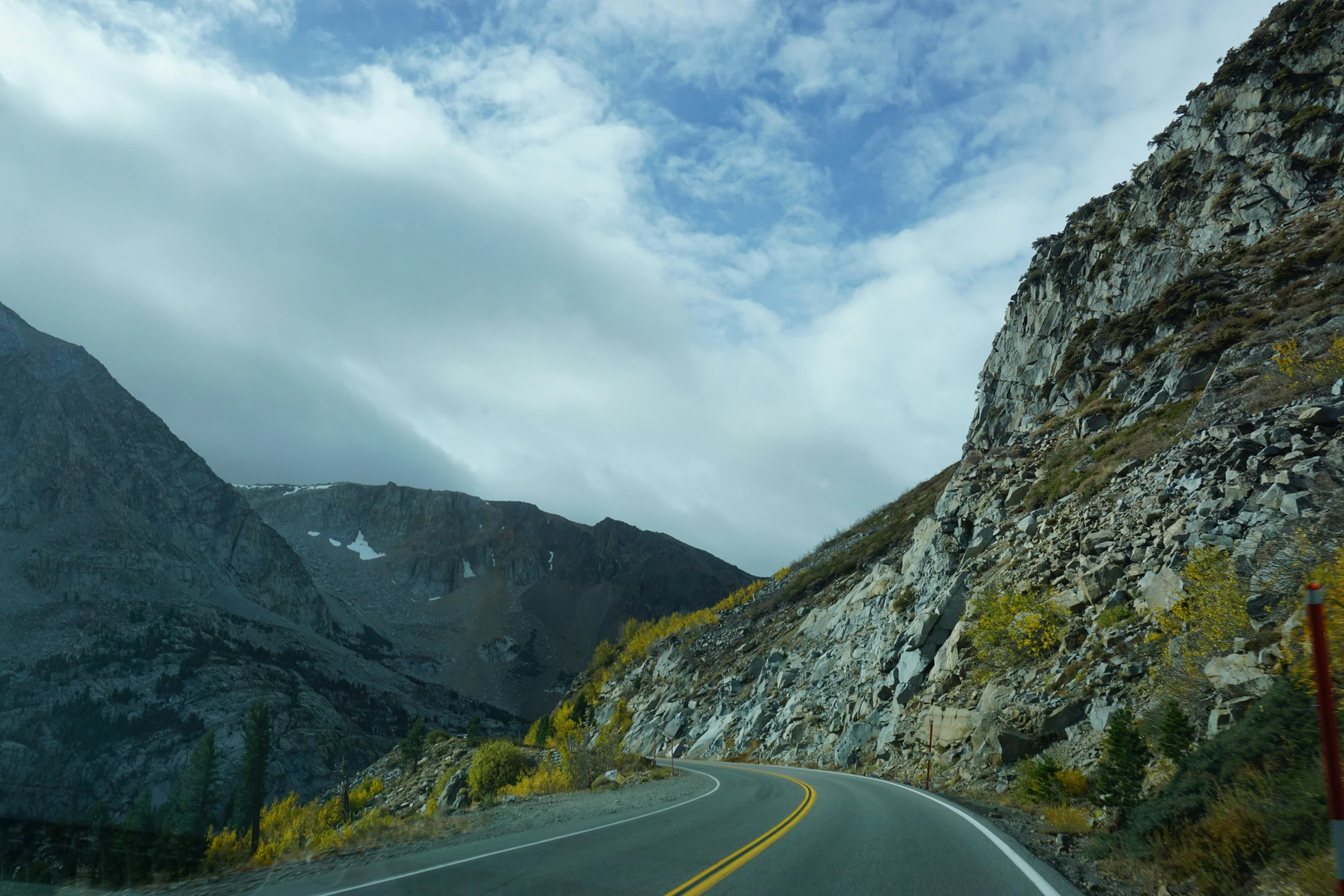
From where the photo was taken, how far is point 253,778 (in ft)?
230

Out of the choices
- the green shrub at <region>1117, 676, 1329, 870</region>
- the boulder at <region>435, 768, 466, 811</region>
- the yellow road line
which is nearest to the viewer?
the green shrub at <region>1117, 676, 1329, 870</region>

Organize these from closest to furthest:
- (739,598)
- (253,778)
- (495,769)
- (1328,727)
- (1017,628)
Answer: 1. (1328,727)
2. (1017,628)
3. (495,769)
4. (253,778)
5. (739,598)

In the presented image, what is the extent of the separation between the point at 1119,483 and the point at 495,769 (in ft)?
118

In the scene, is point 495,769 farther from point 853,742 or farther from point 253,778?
point 253,778

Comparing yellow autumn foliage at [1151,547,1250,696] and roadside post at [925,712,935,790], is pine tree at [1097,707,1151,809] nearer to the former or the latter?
yellow autumn foliage at [1151,547,1250,696]

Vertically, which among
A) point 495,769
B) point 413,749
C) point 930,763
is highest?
point 930,763

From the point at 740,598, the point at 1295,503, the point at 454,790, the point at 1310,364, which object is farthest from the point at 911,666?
the point at 740,598

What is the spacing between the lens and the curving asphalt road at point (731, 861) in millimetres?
7590

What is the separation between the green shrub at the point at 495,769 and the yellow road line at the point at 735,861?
31061 millimetres

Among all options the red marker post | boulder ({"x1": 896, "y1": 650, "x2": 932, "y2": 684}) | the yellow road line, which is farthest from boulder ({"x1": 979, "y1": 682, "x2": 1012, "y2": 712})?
the red marker post

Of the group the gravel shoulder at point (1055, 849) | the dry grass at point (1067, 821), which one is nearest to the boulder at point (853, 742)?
the gravel shoulder at point (1055, 849)

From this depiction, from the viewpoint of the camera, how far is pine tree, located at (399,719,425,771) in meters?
67.3

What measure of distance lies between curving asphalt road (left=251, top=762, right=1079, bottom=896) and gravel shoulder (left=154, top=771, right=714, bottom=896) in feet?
1.93

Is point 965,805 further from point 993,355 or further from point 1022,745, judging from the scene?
point 993,355
